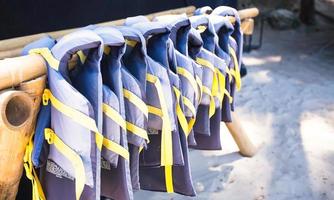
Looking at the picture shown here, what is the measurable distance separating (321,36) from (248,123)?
3356 mm

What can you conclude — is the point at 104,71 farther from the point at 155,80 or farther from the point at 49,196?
the point at 49,196

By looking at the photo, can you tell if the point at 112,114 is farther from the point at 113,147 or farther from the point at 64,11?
the point at 64,11

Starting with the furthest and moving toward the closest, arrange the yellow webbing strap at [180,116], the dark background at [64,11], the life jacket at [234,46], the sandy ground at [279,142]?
the sandy ground at [279,142], the dark background at [64,11], the life jacket at [234,46], the yellow webbing strap at [180,116]

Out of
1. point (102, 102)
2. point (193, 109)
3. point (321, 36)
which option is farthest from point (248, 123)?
point (321, 36)

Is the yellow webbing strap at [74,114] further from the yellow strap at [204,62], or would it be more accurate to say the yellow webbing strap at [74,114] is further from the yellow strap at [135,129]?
the yellow strap at [204,62]

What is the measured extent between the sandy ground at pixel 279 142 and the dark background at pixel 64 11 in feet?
2.62

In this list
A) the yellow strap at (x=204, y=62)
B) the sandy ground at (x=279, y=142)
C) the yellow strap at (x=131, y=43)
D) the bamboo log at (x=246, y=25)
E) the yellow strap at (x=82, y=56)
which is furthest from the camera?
the sandy ground at (x=279, y=142)

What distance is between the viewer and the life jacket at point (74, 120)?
757mm

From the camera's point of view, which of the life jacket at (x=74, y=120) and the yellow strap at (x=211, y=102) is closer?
the life jacket at (x=74, y=120)

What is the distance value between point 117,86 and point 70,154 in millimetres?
179

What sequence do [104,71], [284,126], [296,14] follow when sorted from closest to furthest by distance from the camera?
[104,71]
[284,126]
[296,14]

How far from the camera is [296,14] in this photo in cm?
632

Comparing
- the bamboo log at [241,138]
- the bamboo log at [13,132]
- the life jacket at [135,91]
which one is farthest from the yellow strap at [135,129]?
the bamboo log at [241,138]

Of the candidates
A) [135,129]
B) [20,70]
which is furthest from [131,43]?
[20,70]
